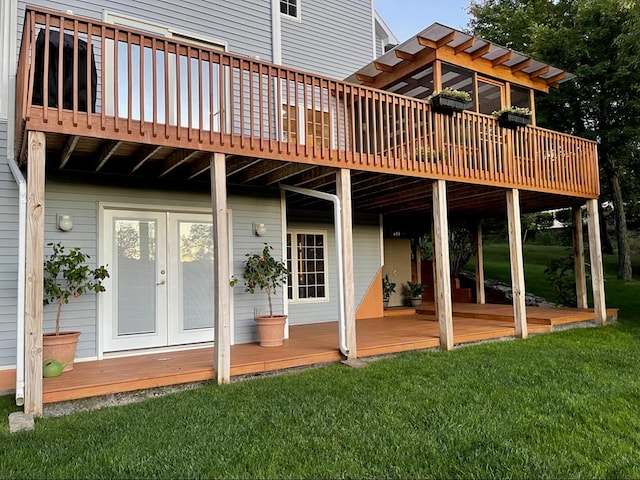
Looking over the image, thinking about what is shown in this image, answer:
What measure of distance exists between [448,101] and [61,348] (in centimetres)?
570

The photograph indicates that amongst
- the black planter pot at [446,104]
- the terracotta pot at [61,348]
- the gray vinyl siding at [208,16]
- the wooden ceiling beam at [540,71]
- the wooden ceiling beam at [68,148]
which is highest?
the gray vinyl siding at [208,16]

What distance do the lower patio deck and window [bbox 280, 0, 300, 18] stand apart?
5.34 metres

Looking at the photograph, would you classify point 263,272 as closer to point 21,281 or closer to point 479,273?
point 21,281

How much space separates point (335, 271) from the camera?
8.66m

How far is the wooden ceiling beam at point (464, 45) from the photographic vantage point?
700 cm

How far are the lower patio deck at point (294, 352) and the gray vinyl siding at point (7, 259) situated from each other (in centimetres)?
75

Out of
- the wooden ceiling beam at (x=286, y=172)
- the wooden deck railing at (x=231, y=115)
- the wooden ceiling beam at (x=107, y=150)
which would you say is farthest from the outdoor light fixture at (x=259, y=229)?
the wooden ceiling beam at (x=107, y=150)

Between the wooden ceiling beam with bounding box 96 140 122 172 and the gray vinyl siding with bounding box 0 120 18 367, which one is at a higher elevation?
the wooden ceiling beam with bounding box 96 140 122 172

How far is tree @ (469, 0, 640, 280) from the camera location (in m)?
11.8

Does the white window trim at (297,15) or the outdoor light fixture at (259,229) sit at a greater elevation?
the white window trim at (297,15)

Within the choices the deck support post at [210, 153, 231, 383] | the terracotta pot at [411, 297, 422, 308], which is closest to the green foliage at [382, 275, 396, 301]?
the terracotta pot at [411, 297, 422, 308]

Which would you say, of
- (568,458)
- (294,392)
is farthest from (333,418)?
(568,458)

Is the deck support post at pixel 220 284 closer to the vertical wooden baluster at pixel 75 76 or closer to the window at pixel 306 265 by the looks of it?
the vertical wooden baluster at pixel 75 76

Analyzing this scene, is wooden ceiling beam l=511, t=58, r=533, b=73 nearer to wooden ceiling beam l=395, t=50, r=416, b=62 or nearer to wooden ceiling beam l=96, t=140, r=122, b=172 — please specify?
wooden ceiling beam l=395, t=50, r=416, b=62
